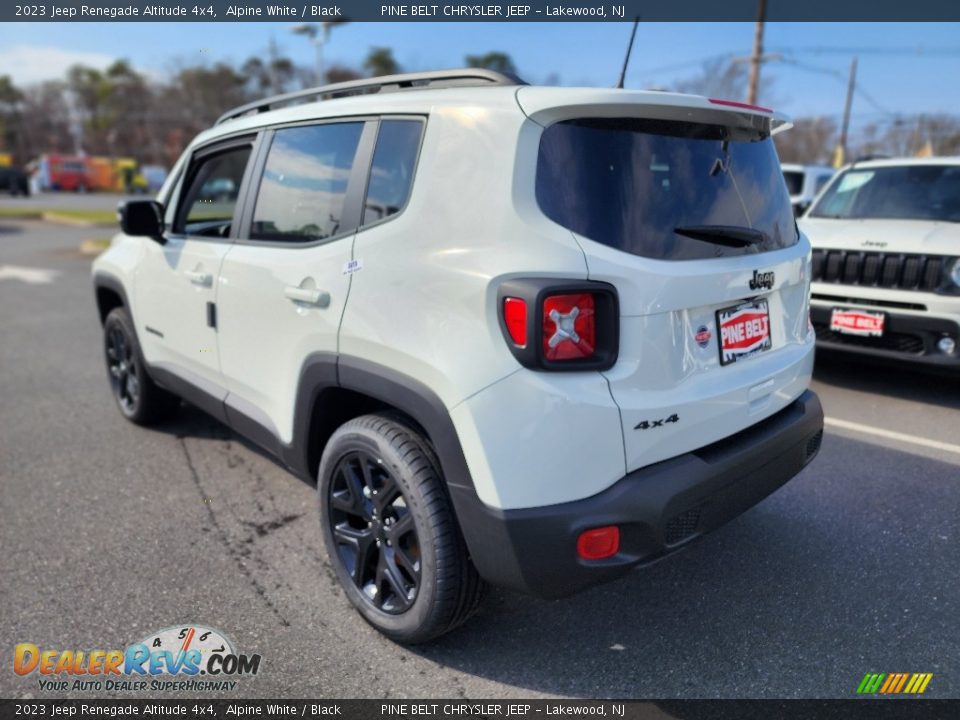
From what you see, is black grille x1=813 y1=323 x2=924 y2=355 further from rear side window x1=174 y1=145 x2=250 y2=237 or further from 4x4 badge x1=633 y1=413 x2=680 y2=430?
rear side window x1=174 y1=145 x2=250 y2=237

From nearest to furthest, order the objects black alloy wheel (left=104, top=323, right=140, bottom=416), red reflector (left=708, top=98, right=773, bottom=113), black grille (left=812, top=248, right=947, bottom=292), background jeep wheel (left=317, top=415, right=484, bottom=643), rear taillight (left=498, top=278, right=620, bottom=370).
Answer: rear taillight (left=498, top=278, right=620, bottom=370), background jeep wheel (left=317, top=415, right=484, bottom=643), red reflector (left=708, top=98, right=773, bottom=113), black alloy wheel (left=104, top=323, right=140, bottom=416), black grille (left=812, top=248, right=947, bottom=292)

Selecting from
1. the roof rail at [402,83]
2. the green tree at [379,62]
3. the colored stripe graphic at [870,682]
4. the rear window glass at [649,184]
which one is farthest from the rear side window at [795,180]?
the green tree at [379,62]

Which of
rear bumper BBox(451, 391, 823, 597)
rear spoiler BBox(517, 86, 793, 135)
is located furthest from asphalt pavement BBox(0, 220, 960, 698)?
rear spoiler BBox(517, 86, 793, 135)

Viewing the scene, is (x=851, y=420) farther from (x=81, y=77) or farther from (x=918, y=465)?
(x=81, y=77)

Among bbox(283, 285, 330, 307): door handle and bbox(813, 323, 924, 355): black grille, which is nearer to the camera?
bbox(283, 285, 330, 307): door handle

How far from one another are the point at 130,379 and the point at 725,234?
390cm

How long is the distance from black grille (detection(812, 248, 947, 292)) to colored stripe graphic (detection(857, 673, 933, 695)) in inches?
131

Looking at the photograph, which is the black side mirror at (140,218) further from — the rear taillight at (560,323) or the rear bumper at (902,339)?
the rear bumper at (902,339)

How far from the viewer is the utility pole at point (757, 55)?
61.5 ft

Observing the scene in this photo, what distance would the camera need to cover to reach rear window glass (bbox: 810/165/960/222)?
18.1ft

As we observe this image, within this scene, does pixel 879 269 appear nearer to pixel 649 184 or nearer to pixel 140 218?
pixel 649 184

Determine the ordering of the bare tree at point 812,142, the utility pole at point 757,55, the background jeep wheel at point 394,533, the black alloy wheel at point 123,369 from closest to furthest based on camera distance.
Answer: the background jeep wheel at point 394,533, the black alloy wheel at point 123,369, the utility pole at point 757,55, the bare tree at point 812,142

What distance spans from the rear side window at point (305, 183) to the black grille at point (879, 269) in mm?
4053

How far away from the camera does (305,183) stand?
285 cm
